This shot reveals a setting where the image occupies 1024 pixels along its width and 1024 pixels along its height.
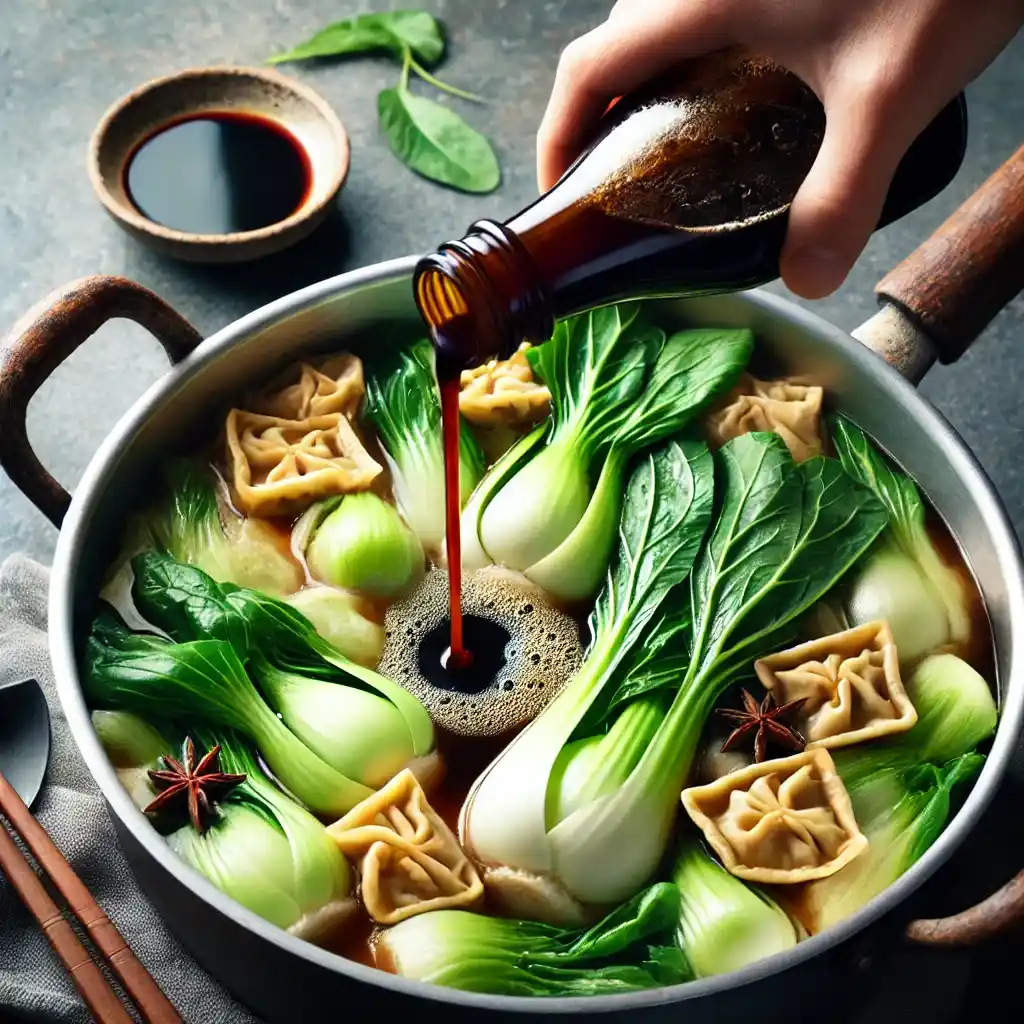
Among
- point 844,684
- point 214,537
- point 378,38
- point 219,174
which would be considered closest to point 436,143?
point 378,38

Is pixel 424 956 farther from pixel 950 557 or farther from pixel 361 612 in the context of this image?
pixel 950 557

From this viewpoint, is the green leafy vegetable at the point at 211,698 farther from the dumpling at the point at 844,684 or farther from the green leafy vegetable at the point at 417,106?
the green leafy vegetable at the point at 417,106

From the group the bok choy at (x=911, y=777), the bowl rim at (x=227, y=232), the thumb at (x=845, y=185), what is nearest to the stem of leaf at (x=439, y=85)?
the bowl rim at (x=227, y=232)

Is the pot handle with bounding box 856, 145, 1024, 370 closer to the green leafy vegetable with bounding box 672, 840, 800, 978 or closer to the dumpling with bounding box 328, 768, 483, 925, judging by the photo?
the green leafy vegetable with bounding box 672, 840, 800, 978

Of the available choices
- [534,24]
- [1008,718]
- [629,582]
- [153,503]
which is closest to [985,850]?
[1008,718]

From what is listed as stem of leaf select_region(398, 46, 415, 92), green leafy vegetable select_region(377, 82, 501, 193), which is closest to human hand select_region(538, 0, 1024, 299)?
green leafy vegetable select_region(377, 82, 501, 193)
